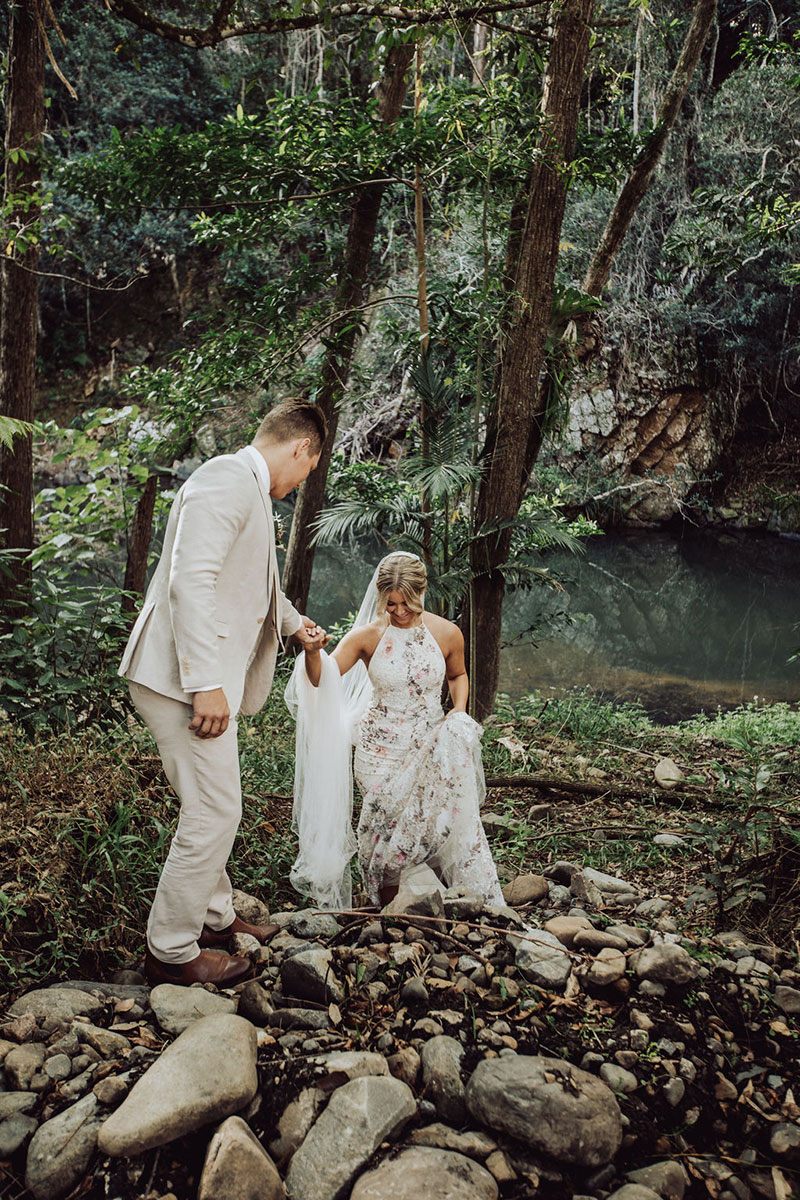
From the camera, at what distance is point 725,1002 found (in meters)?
2.33

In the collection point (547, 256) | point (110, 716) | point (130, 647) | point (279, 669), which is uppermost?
point (547, 256)

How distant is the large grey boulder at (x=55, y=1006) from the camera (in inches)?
85.6

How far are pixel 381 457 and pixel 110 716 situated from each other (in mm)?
13476

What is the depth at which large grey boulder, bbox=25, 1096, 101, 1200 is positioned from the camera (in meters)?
1.73

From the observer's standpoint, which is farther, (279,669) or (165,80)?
(165,80)

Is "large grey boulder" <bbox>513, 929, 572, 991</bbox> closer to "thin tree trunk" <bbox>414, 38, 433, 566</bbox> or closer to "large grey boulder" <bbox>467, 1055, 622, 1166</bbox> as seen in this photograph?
"large grey boulder" <bbox>467, 1055, 622, 1166</bbox>

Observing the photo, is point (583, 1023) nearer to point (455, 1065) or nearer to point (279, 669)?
point (455, 1065)

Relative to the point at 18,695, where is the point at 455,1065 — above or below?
below

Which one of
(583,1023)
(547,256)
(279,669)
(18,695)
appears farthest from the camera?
(279,669)

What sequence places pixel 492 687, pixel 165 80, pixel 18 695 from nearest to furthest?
pixel 18 695
pixel 492 687
pixel 165 80

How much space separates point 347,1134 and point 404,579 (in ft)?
7.24

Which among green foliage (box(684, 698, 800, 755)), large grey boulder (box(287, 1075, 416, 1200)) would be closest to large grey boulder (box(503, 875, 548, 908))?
large grey boulder (box(287, 1075, 416, 1200))

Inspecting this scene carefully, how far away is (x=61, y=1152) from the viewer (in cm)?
176

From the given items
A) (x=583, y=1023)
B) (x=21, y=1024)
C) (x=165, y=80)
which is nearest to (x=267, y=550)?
(x=21, y=1024)
